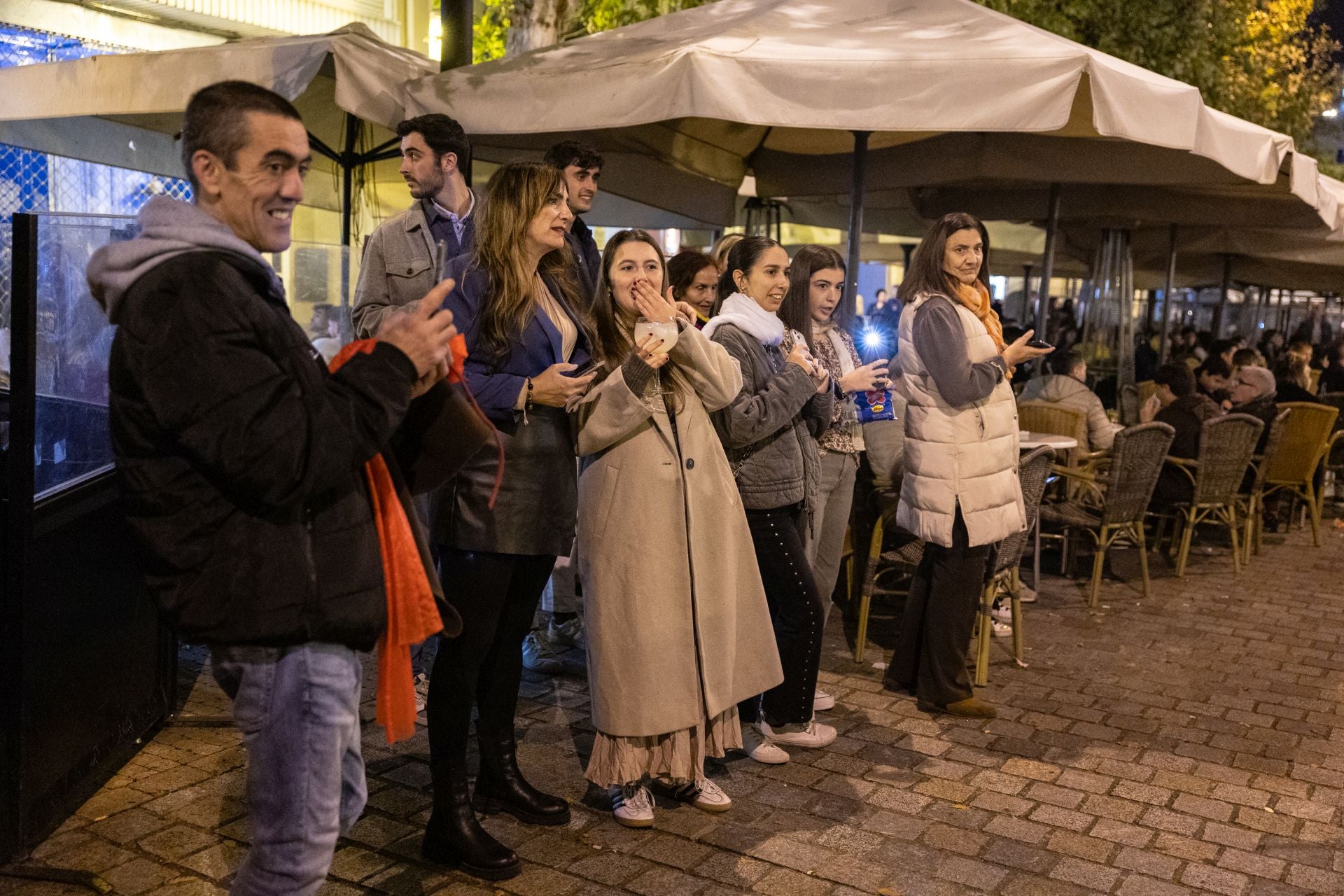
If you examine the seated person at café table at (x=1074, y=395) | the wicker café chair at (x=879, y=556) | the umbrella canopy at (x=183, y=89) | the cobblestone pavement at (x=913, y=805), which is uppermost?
the umbrella canopy at (x=183, y=89)

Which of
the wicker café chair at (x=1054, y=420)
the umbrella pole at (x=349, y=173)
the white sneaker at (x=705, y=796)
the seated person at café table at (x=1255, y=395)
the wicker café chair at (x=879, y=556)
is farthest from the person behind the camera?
the seated person at café table at (x=1255, y=395)

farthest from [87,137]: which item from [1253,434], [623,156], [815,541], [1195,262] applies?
[1195,262]

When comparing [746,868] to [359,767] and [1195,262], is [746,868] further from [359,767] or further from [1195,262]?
[1195,262]

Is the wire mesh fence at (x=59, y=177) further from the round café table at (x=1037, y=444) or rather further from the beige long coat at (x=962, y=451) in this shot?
the round café table at (x=1037, y=444)

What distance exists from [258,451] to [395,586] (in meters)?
0.46

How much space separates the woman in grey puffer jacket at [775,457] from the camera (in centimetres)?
455

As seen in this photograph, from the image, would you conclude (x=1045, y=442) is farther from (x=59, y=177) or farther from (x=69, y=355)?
(x=59, y=177)

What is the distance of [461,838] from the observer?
12.0 feet

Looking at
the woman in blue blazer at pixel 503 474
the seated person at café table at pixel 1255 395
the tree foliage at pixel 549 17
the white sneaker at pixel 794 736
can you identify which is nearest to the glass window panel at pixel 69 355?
the woman in blue blazer at pixel 503 474

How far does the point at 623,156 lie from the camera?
859 cm

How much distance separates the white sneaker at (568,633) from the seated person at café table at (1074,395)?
13.9 feet

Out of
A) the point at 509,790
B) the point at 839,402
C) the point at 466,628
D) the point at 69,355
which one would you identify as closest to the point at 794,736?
the point at 509,790

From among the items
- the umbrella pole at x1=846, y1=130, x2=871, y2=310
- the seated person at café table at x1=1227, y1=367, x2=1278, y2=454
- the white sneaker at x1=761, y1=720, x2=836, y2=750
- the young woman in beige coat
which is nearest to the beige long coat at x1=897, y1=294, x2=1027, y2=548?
the white sneaker at x1=761, y1=720, x2=836, y2=750

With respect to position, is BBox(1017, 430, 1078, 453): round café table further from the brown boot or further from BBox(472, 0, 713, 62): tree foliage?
BBox(472, 0, 713, 62): tree foliage
